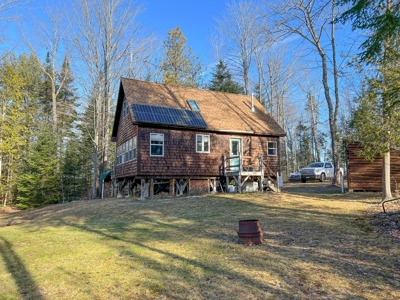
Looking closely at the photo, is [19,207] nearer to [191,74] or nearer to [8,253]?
[8,253]

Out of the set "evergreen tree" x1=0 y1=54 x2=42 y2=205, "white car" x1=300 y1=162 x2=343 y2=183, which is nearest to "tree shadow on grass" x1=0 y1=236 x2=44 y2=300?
"evergreen tree" x1=0 y1=54 x2=42 y2=205

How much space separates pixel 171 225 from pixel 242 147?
415 inches

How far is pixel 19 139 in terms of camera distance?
915 inches

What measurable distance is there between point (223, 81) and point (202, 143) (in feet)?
56.1

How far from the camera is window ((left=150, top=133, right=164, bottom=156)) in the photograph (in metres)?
15.9

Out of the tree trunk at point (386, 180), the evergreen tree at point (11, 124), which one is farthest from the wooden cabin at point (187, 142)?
the evergreen tree at point (11, 124)

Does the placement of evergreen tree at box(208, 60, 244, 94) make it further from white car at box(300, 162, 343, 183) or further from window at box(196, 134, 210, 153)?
window at box(196, 134, 210, 153)

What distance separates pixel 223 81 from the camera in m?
32.8

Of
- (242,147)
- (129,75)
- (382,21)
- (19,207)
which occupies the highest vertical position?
(129,75)

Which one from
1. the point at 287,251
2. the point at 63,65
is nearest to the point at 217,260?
the point at 287,251

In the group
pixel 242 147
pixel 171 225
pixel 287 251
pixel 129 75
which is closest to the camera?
pixel 287 251

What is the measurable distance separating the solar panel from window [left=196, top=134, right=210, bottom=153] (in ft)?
2.68

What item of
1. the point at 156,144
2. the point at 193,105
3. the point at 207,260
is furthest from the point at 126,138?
the point at 207,260

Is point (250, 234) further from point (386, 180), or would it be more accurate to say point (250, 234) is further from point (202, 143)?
point (202, 143)
